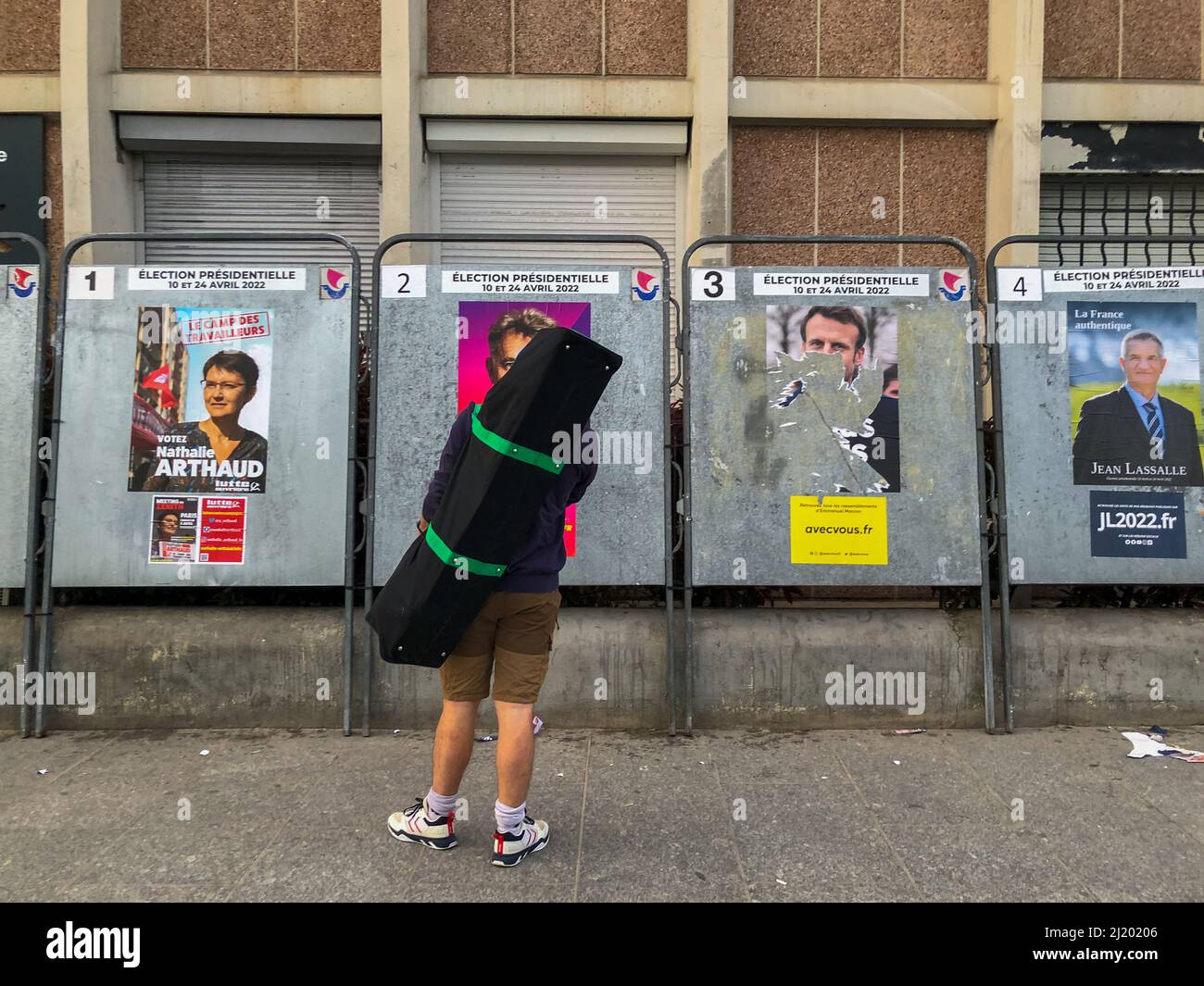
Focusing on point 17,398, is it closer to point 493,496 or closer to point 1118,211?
point 493,496

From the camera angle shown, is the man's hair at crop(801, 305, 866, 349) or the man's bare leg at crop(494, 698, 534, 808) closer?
the man's bare leg at crop(494, 698, 534, 808)

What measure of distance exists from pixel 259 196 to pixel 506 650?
5890 millimetres

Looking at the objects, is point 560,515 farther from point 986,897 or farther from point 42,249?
point 42,249

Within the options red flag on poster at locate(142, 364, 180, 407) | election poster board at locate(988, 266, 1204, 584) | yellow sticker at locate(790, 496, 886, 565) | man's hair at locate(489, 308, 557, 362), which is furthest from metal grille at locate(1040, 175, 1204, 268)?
red flag on poster at locate(142, 364, 180, 407)

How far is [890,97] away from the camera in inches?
284

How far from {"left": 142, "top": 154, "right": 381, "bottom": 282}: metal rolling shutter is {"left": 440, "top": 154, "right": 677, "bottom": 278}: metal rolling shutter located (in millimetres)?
704

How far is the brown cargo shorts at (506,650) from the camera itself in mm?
3236

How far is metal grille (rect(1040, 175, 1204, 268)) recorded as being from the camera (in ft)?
24.5

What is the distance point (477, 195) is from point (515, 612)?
207 inches

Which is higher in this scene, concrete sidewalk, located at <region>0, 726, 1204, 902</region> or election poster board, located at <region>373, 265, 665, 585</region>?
election poster board, located at <region>373, 265, 665, 585</region>

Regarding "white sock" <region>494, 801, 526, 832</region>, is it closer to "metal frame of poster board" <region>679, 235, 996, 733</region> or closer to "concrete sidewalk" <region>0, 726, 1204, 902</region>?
"concrete sidewalk" <region>0, 726, 1204, 902</region>

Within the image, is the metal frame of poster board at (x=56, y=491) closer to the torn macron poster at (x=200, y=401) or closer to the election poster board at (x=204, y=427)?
the election poster board at (x=204, y=427)

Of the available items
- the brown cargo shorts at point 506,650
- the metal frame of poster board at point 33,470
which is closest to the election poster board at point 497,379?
the brown cargo shorts at point 506,650

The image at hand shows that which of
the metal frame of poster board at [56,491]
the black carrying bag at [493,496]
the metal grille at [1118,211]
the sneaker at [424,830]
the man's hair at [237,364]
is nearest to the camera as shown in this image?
the black carrying bag at [493,496]
